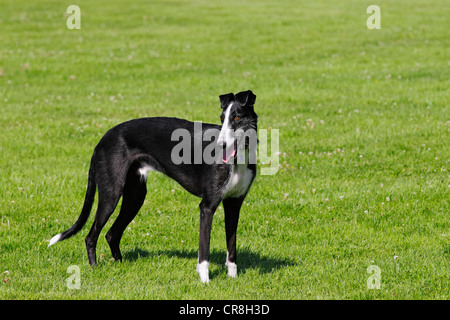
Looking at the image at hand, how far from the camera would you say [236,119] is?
6426 millimetres

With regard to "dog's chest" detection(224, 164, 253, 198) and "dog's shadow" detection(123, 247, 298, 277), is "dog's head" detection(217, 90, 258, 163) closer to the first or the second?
"dog's chest" detection(224, 164, 253, 198)

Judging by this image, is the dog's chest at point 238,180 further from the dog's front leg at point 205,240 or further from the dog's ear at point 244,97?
the dog's ear at point 244,97

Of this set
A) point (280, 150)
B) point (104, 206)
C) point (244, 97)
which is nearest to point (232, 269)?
point (104, 206)

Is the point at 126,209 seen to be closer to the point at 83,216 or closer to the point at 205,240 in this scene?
the point at 83,216

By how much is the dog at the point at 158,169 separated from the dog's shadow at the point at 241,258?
0.32 m

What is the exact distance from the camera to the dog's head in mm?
6379

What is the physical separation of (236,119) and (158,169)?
58.2 inches

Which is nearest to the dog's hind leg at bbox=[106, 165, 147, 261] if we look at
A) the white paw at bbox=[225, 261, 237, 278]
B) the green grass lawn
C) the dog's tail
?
the green grass lawn

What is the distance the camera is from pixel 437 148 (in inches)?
472

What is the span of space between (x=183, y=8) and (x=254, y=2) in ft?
15.6

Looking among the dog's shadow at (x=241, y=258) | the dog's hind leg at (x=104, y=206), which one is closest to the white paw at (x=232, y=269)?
the dog's shadow at (x=241, y=258)

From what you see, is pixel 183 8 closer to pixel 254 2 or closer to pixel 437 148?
pixel 254 2

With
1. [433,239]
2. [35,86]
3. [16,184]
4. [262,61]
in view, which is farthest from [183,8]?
[433,239]

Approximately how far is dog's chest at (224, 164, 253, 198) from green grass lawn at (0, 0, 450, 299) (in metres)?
1.04
